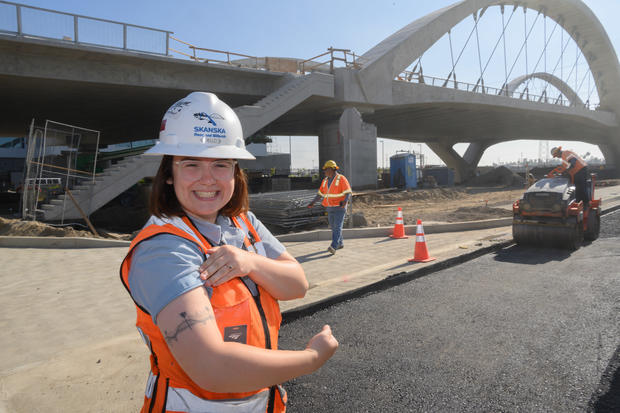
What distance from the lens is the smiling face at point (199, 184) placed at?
1273 millimetres

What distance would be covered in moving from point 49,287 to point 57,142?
8.75 m

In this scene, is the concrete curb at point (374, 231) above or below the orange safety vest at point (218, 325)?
below

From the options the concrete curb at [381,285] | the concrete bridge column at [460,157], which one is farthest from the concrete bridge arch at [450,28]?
the concrete curb at [381,285]

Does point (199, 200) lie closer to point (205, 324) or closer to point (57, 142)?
point (205, 324)

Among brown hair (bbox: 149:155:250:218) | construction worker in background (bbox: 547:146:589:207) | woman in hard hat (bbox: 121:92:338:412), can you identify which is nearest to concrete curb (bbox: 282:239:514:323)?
construction worker in background (bbox: 547:146:589:207)

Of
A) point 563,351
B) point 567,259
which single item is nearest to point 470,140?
point 567,259

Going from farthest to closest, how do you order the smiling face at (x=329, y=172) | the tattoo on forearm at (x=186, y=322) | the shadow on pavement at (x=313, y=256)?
the smiling face at (x=329, y=172) → the shadow on pavement at (x=313, y=256) → the tattoo on forearm at (x=186, y=322)

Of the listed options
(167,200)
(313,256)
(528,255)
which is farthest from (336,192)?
(167,200)

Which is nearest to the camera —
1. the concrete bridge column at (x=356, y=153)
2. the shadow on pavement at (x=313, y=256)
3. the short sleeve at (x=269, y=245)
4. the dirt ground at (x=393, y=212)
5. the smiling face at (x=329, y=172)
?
the short sleeve at (x=269, y=245)

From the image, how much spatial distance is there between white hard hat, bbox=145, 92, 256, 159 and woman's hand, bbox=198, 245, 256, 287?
12.5 inches

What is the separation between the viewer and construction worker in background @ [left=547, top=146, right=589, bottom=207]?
8030 millimetres

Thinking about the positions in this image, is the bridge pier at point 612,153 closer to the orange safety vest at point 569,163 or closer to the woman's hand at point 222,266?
the orange safety vest at point 569,163

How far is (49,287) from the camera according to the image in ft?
18.4

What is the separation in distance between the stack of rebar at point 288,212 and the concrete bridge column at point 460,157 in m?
47.5
